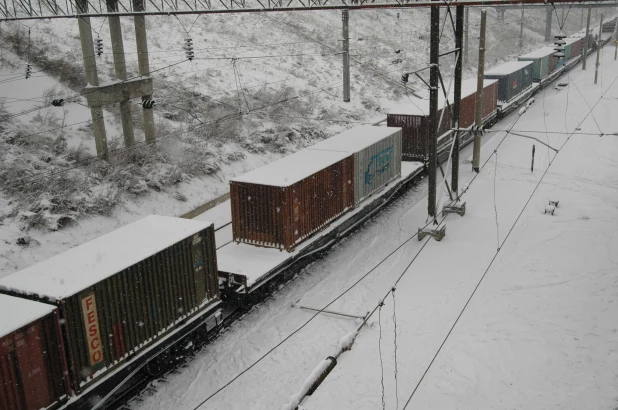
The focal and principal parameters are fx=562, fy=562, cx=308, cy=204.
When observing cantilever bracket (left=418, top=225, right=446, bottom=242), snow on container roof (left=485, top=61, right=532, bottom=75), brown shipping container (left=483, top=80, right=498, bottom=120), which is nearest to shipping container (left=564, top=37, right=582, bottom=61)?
snow on container roof (left=485, top=61, right=532, bottom=75)

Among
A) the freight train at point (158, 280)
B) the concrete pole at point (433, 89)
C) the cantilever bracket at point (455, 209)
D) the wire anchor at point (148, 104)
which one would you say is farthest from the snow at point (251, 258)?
the wire anchor at point (148, 104)

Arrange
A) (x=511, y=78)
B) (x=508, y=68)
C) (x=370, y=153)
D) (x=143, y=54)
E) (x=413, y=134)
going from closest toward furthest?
(x=370, y=153)
(x=143, y=54)
(x=413, y=134)
(x=511, y=78)
(x=508, y=68)

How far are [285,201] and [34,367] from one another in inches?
306

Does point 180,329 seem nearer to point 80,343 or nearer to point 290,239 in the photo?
point 80,343

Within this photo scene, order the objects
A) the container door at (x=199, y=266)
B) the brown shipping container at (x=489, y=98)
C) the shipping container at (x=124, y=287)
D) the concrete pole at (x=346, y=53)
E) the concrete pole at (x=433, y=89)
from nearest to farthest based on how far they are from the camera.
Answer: the shipping container at (x=124, y=287) < the container door at (x=199, y=266) < the concrete pole at (x=433, y=89) < the concrete pole at (x=346, y=53) < the brown shipping container at (x=489, y=98)

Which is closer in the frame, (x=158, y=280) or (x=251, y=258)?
(x=158, y=280)

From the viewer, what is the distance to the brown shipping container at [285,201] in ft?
51.3

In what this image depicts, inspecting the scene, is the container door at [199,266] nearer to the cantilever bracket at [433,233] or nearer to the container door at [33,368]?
the container door at [33,368]

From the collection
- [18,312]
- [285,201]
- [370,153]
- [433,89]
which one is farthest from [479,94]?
[18,312]

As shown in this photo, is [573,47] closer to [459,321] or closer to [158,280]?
[459,321]

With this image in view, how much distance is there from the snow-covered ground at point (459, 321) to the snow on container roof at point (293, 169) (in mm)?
3180

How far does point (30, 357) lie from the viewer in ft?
30.1

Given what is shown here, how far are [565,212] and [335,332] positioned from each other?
1175 cm

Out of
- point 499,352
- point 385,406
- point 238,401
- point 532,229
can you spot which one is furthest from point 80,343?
point 532,229
